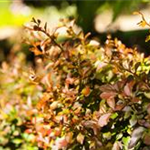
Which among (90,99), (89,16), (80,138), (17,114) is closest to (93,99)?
(90,99)

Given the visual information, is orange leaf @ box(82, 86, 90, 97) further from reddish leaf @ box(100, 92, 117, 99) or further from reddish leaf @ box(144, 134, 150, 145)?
reddish leaf @ box(144, 134, 150, 145)

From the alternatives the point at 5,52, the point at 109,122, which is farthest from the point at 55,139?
the point at 5,52

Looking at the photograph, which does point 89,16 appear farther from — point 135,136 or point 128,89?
point 135,136

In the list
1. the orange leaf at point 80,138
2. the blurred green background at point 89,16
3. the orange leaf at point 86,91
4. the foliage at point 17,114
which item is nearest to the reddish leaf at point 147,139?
the orange leaf at point 80,138

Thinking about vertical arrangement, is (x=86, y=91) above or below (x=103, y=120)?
above

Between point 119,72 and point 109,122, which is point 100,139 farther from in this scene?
point 119,72

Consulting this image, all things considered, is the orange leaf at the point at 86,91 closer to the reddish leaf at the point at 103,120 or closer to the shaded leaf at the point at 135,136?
the reddish leaf at the point at 103,120

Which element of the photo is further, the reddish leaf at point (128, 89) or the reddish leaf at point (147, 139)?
the reddish leaf at point (128, 89)

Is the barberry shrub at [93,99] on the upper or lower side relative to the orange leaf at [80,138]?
upper
